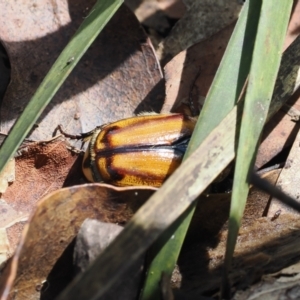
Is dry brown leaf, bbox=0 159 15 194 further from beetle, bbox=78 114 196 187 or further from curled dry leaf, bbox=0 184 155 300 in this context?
curled dry leaf, bbox=0 184 155 300

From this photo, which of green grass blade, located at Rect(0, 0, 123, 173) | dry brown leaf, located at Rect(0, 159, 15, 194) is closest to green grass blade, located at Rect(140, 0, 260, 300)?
green grass blade, located at Rect(0, 0, 123, 173)

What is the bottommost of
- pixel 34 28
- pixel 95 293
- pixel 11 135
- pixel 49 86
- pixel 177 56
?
pixel 95 293

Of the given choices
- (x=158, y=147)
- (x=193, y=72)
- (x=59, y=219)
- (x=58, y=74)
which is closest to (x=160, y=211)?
(x=59, y=219)

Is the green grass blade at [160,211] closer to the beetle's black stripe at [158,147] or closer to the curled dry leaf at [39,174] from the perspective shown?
the beetle's black stripe at [158,147]

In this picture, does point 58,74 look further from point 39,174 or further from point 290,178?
point 290,178

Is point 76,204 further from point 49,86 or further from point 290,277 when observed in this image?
point 290,277

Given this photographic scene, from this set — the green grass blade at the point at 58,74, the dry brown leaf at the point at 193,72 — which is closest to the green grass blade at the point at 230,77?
the green grass blade at the point at 58,74

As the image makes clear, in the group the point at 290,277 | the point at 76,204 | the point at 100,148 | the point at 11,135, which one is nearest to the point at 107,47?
the point at 100,148
